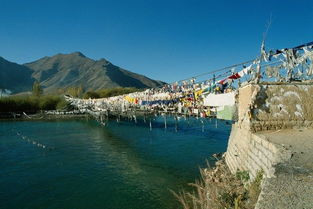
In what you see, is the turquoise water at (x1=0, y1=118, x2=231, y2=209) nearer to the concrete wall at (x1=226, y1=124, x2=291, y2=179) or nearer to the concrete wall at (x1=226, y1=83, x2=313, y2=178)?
the concrete wall at (x1=226, y1=124, x2=291, y2=179)

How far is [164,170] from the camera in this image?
2130cm

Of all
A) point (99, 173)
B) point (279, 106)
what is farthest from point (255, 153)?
point (99, 173)

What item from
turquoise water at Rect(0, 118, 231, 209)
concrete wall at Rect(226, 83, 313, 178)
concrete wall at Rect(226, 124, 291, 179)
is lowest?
turquoise water at Rect(0, 118, 231, 209)

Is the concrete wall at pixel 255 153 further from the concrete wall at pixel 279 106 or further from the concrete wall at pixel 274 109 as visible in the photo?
the concrete wall at pixel 279 106

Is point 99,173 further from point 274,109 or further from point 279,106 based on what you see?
point 279,106

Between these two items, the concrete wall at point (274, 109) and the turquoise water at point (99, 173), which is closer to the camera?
the concrete wall at point (274, 109)

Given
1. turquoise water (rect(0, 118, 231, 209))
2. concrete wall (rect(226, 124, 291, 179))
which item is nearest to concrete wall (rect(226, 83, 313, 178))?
concrete wall (rect(226, 124, 291, 179))

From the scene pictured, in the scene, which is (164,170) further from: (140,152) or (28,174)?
(28,174)

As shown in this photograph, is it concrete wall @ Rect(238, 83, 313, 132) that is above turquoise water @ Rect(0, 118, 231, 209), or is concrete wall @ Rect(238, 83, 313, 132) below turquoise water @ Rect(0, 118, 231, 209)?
above

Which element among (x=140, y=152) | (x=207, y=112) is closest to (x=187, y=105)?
(x=207, y=112)

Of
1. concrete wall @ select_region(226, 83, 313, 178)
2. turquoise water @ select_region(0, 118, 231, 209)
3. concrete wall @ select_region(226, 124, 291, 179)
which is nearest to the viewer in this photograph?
concrete wall @ select_region(226, 124, 291, 179)

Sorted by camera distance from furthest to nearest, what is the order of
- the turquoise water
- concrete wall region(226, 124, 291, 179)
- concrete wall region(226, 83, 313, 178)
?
1. the turquoise water
2. concrete wall region(226, 83, 313, 178)
3. concrete wall region(226, 124, 291, 179)

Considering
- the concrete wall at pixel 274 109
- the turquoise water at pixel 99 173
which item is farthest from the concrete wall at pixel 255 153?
the turquoise water at pixel 99 173

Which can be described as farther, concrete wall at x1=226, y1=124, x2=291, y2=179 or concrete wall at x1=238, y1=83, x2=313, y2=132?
concrete wall at x1=238, y1=83, x2=313, y2=132
